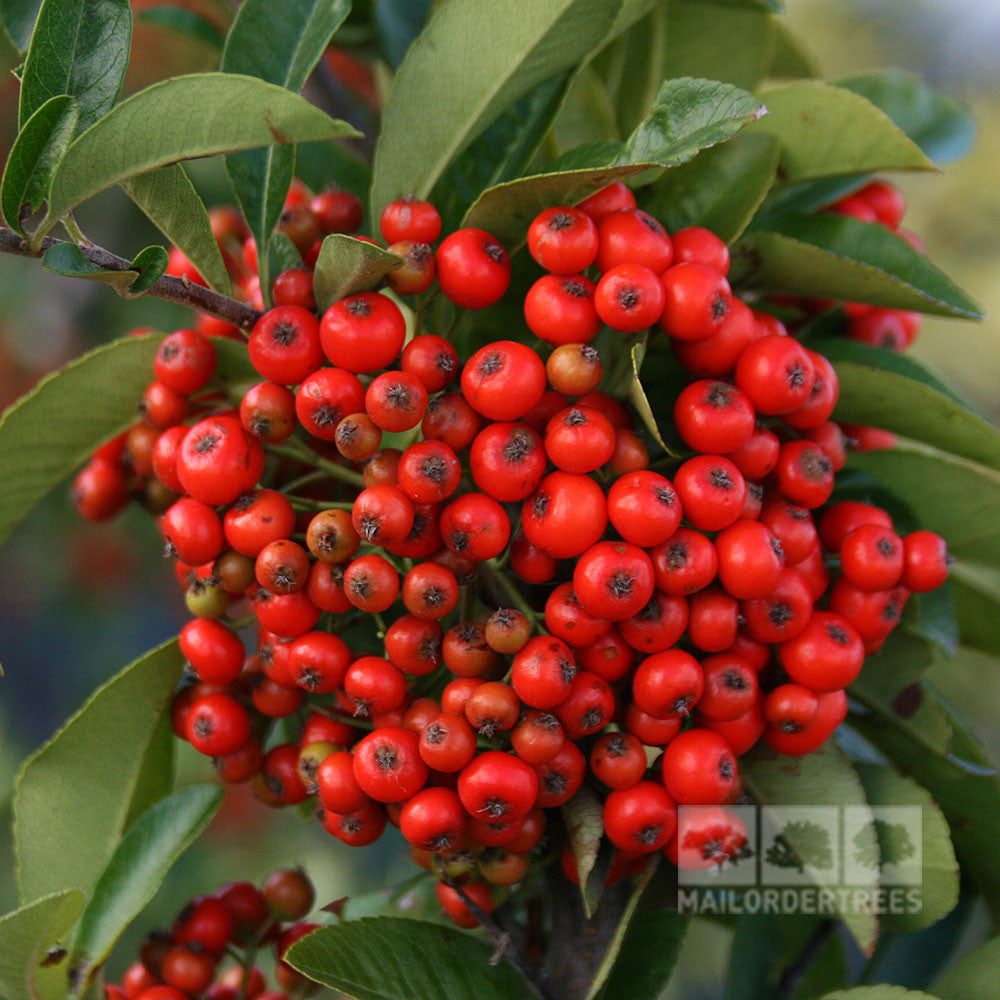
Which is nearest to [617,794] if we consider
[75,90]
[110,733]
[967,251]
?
[110,733]

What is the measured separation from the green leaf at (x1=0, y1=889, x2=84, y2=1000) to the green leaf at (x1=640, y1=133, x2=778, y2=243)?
1.25 metres

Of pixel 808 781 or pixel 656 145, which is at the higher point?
pixel 656 145

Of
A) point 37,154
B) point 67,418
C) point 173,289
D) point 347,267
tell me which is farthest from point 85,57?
point 67,418

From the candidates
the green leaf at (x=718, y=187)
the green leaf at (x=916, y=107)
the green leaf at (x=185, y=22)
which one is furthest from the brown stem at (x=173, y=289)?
the green leaf at (x=916, y=107)

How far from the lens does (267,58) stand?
1.43 m

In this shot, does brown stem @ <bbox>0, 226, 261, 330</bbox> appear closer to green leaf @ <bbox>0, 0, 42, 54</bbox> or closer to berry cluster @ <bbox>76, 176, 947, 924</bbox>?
berry cluster @ <bbox>76, 176, 947, 924</bbox>

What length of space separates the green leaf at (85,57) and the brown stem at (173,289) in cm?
15

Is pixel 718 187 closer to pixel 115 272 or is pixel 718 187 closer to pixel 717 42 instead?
pixel 717 42

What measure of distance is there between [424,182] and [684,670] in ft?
2.56

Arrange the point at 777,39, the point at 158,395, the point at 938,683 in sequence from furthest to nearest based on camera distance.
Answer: the point at 938,683 < the point at 777,39 < the point at 158,395

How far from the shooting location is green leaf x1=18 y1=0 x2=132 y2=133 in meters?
1.17

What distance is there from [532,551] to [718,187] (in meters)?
0.62

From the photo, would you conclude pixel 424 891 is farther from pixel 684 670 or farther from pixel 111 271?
pixel 111 271

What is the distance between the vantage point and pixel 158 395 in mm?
1435
